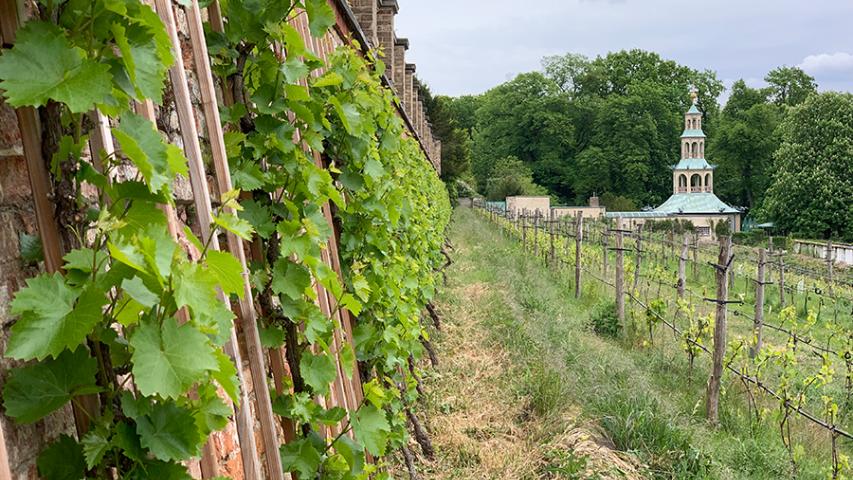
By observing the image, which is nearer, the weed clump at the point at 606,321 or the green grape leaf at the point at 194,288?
the green grape leaf at the point at 194,288

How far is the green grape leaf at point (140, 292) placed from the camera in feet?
3.82

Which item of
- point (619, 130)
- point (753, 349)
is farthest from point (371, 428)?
point (619, 130)

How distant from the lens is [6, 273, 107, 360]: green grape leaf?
1055mm

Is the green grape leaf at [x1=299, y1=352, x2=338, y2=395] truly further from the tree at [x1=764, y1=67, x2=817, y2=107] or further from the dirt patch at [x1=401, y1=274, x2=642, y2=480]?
the tree at [x1=764, y1=67, x2=817, y2=107]

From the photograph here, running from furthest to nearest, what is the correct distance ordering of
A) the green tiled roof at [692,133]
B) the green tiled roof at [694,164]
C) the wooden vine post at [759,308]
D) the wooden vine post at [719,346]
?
the green tiled roof at [692,133] → the green tiled roof at [694,164] → the wooden vine post at [759,308] → the wooden vine post at [719,346]

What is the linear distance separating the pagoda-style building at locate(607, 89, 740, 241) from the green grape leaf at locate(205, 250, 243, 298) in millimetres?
57993

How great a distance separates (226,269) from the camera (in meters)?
1.36

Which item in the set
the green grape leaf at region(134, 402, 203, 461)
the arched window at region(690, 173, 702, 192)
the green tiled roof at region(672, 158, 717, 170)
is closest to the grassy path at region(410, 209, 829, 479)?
the green grape leaf at region(134, 402, 203, 461)

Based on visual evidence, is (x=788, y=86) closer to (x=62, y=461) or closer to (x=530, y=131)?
(x=530, y=131)

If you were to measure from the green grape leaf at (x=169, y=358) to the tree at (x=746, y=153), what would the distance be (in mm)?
74369

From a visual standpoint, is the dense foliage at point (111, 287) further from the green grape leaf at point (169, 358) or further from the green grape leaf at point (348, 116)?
the green grape leaf at point (348, 116)

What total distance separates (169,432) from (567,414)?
5037 millimetres

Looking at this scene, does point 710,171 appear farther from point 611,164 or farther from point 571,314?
point 571,314

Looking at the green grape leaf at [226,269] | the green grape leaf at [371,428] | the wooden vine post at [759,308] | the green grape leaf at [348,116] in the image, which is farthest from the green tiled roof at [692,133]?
the green grape leaf at [226,269]
